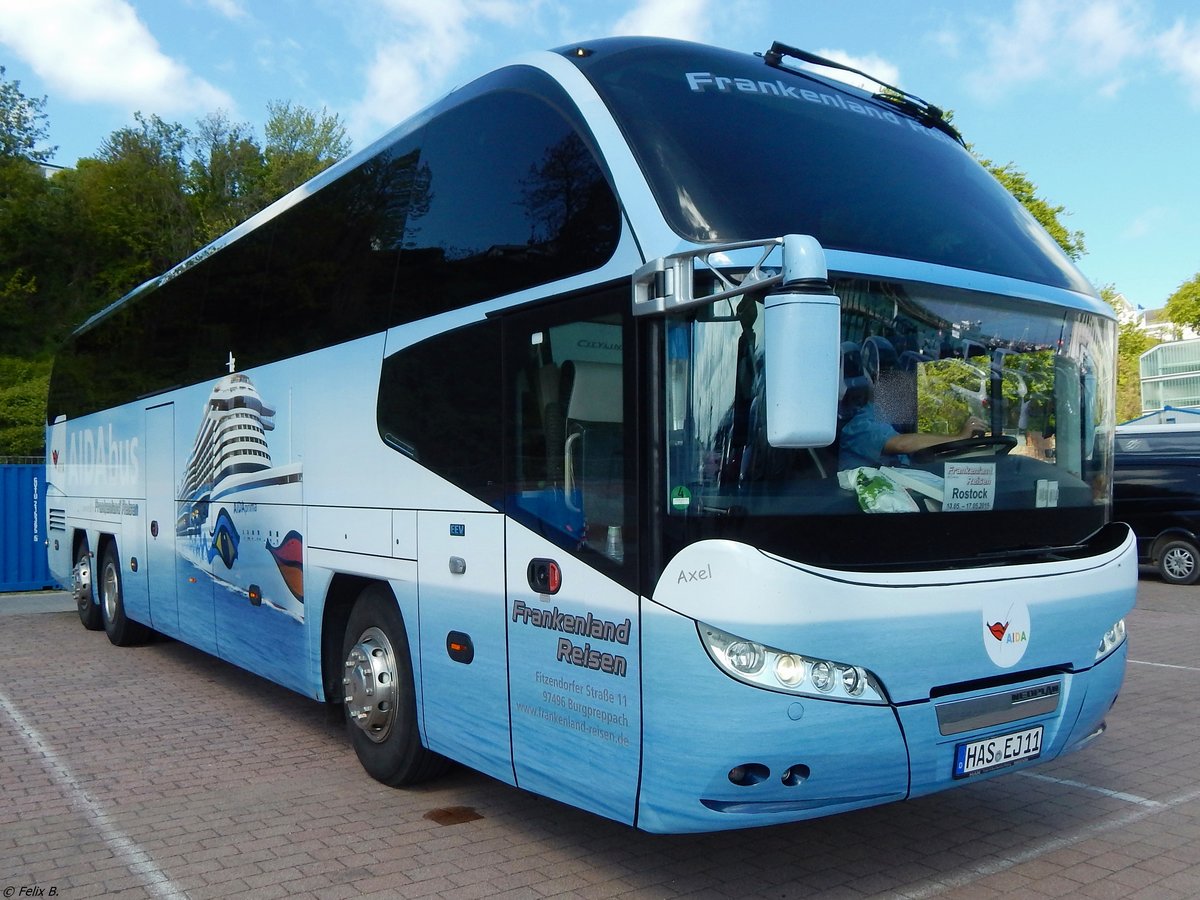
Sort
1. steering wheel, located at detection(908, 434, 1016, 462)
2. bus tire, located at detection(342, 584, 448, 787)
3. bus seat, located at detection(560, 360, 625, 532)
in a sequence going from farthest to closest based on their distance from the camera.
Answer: bus tire, located at detection(342, 584, 448, 787)
steering wheel, located at detection(908, 434, 1016, 462)
bus seat, located at detection(560, 360, 625, 532)

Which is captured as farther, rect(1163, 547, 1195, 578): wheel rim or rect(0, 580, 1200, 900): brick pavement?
rect(1163, 547, 1195, 578): wheel rim

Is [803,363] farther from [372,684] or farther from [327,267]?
[327,267]

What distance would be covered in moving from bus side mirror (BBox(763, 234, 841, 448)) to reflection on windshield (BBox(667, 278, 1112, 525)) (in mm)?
276

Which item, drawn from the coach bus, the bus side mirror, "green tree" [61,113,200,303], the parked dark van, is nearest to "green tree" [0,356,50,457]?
"green tree" [61,113,200,303]

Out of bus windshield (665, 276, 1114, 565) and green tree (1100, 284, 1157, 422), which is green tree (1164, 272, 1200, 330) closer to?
green tree (1100, 284, 1157, 422)

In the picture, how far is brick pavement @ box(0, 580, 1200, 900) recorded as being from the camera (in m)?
4.77

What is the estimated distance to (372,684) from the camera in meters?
6.12

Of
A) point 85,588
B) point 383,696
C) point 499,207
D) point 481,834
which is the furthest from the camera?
point 85,588

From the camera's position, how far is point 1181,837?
5.28 metres

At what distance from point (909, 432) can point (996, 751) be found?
1.33 metres

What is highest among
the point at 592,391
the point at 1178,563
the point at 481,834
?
the point at 592,391

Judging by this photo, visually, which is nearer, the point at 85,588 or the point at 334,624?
the point at 334,624

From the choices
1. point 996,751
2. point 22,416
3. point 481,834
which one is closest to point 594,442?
point 996,751

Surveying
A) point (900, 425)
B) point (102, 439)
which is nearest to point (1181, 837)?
point (900, 425)
